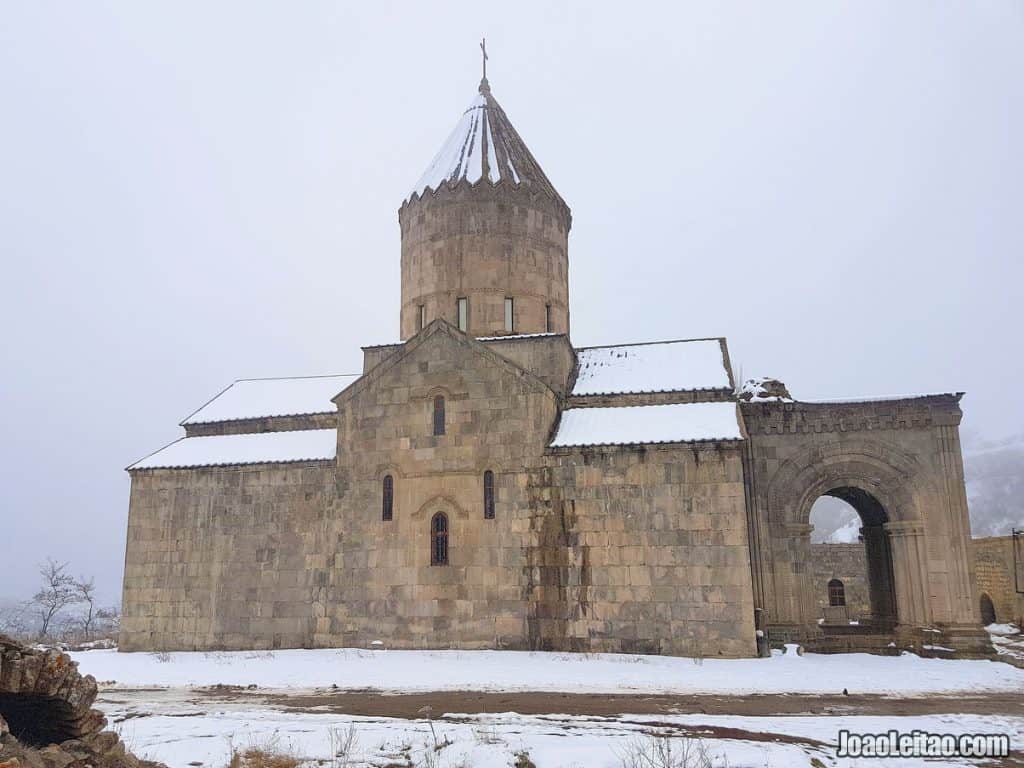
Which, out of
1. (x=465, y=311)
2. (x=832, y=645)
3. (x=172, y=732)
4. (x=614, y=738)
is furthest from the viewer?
(x=465, y=311)

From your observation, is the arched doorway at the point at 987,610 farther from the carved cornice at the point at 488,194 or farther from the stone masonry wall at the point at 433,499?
the carved cornice at the point at 488,194

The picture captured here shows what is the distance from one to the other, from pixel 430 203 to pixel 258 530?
882 cm

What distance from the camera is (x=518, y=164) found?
2070cm

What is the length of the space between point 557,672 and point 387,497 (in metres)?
5.74

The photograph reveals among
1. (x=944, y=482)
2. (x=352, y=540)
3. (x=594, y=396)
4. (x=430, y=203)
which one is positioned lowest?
(x=352, y=540)

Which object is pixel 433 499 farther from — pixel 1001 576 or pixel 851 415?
pixel 1001 576

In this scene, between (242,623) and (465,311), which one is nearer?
(242,623)

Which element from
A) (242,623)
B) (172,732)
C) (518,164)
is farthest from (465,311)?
(172,732)

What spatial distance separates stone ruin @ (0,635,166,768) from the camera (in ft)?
19.8

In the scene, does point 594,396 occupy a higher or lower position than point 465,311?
lower

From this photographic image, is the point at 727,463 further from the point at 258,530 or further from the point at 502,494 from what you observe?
the point at 258,530

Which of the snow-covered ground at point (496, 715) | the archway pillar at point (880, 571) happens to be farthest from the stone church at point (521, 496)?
the snow-covered ground at point (496, 715)

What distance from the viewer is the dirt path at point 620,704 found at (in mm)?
9945

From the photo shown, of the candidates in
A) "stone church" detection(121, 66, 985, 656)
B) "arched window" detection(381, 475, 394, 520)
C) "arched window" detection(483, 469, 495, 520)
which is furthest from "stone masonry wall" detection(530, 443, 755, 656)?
"arched window" detection(381, 475, 394, 520)
